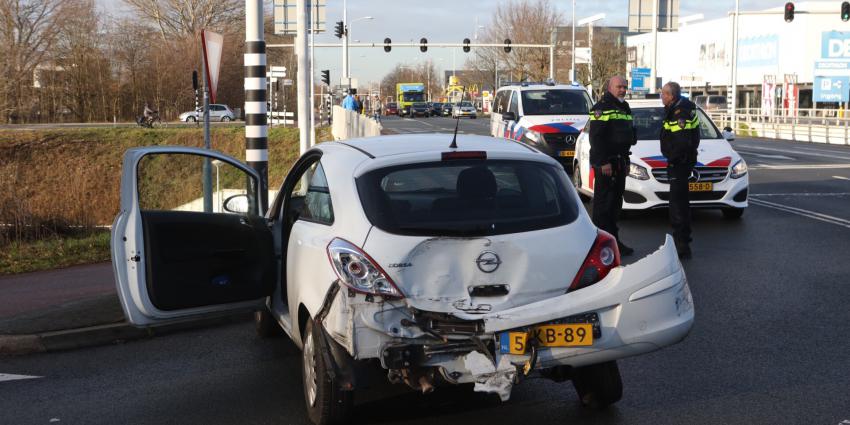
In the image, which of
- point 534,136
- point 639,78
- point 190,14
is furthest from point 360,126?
point 190,14

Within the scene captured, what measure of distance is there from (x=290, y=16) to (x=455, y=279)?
21702 mm

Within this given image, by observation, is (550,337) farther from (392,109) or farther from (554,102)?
(392,109)

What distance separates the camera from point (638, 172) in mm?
13906

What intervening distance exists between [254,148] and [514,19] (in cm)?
7791

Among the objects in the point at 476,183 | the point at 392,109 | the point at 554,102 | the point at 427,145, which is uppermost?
the point at 554,102

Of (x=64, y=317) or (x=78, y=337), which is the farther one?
(x=64, y=317)

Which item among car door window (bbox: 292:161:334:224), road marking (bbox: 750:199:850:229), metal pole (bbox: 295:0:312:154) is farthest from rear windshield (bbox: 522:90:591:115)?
car door window (bbox: 292:161:334:224)

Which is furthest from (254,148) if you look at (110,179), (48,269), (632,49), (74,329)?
(632,49)

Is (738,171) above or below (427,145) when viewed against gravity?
below

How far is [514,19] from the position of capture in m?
87.0

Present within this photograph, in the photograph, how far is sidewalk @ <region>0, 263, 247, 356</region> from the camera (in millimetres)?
7551

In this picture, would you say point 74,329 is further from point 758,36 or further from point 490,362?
point 758,36

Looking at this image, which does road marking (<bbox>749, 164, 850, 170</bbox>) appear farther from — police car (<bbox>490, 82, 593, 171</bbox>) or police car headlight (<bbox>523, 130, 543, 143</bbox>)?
police car headlight (<bbox>523, 130, 543, 143</bbox>)

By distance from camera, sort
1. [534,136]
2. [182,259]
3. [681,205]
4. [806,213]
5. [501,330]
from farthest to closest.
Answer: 1. [534,136]
2. [806,213]
3. [681,205]
4. [182,259]
5. [501,330]
